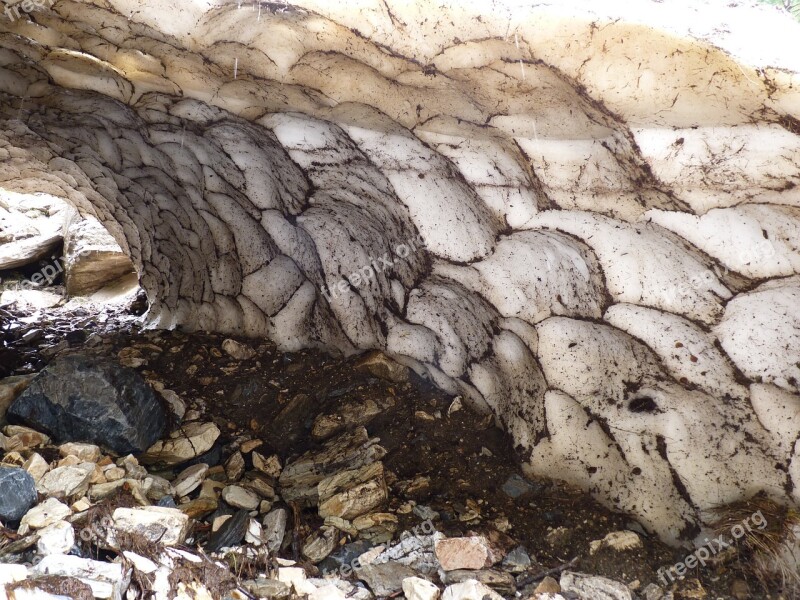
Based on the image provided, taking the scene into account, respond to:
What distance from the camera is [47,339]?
152 inches

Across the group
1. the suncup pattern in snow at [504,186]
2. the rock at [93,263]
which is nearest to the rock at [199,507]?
the suncup pattern in snow at [504,186]

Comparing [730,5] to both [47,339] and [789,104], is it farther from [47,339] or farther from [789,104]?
[47,339]

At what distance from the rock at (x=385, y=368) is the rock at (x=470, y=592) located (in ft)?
4.11

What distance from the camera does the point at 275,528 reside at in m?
2.21

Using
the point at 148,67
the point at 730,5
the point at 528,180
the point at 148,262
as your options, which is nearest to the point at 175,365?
the point at 148,262

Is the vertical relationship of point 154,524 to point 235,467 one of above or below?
above

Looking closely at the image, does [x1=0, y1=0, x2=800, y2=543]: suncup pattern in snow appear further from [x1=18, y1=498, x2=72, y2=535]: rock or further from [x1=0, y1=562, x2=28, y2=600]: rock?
[x1=0, y1=562, x2=28, y2=600]: rock

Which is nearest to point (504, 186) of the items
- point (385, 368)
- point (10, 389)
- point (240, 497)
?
point (385, 368)

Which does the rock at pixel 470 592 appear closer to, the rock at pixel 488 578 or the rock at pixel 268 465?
the rock at pixel 488 578

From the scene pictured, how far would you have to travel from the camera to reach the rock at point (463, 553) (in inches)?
80.7

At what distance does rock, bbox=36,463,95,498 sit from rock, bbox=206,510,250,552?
0.48 metres

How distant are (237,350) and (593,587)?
2089mm

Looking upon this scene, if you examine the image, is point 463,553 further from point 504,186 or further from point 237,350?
point 237,350

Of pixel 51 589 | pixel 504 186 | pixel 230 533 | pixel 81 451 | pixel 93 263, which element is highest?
pixel 504 186
